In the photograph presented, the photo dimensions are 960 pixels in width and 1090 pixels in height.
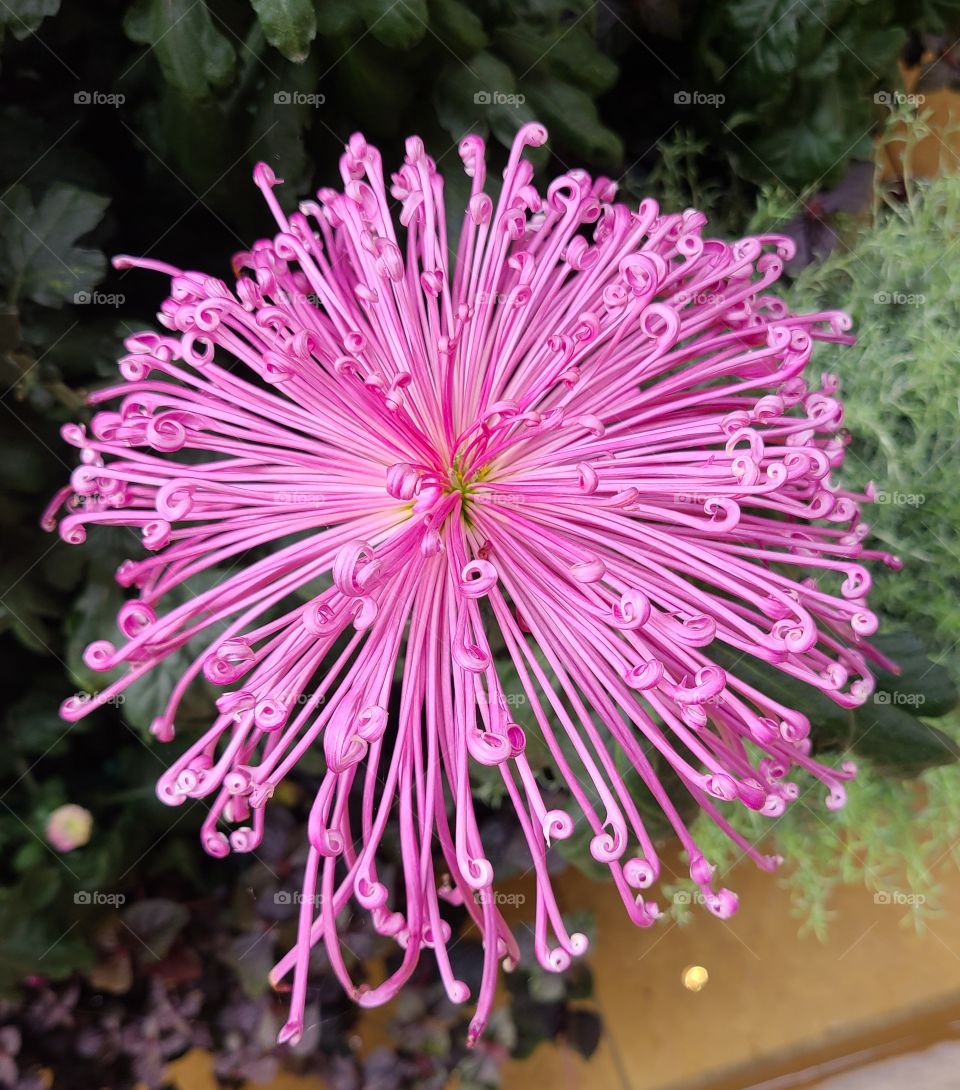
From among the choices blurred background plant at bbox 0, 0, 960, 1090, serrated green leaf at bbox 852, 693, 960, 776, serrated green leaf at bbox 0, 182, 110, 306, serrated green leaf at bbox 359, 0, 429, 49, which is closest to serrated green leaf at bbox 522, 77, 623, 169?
blurred background plant at bbox 0, 0, 960, 1090

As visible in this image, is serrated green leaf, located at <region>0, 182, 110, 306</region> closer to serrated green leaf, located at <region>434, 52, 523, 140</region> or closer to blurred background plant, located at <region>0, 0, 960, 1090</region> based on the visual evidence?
blurred background plant, located at <region>0, 0, 960, 1090</region>

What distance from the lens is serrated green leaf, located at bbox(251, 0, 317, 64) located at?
452 millimetres

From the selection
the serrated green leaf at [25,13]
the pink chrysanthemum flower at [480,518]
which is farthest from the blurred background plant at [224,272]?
the pink chrysanthemum flower at [480,518]

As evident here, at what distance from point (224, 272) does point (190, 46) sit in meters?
0.18

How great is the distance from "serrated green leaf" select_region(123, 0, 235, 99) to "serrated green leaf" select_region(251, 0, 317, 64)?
0.05 meters

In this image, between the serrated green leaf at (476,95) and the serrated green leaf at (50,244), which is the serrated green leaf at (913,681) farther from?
the serrated green leaf at (50,244)

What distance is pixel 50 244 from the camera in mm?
552

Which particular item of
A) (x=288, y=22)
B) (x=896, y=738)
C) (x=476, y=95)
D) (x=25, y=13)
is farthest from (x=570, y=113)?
(x=896, y=738)

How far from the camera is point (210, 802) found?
2.30 feet

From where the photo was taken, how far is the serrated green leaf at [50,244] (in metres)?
0.55

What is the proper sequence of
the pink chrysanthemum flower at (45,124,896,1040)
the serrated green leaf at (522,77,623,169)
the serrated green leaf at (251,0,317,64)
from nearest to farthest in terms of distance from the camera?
1. the pink chrysanthemum flower at (45,124,896,1040)
2. the serrated green leaf at (251,0,317,64)
3. the serrated green leaf at (522,77,623,169)

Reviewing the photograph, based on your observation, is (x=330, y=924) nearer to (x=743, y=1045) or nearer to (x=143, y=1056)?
(x=143, y=1056)

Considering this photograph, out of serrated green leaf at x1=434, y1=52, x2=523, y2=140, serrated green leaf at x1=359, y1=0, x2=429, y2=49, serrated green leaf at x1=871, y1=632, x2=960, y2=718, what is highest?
serrated green leaf at x1=434, y1=52, x2=523, y2=140

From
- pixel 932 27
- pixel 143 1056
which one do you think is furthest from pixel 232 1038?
pixel 932 27
